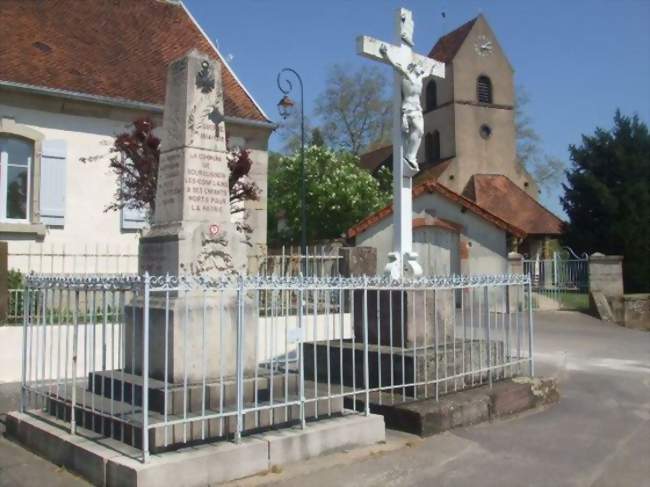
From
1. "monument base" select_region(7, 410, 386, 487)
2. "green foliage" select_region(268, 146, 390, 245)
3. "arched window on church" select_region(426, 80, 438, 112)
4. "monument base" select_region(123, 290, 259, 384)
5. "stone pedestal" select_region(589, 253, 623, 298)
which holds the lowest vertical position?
"monument base" select_region(7, 410, 386, 487)

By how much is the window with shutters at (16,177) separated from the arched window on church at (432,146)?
1006 inches

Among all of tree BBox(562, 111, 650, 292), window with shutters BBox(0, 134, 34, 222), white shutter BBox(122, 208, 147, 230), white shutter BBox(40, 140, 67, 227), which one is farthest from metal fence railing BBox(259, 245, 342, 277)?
tree BBox(562, 111, 650, 292)

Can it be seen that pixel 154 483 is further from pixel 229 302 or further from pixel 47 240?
pixel 47 240

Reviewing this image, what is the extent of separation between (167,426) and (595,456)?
355cm

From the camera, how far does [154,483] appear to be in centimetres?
421

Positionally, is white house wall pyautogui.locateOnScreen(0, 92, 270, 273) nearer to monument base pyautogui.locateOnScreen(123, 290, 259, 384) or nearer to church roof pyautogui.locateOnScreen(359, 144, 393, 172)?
monument base pyautogui.locateOnScreen(123, 290, 259, 384)

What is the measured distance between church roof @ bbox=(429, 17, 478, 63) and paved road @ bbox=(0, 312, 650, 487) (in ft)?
96.3

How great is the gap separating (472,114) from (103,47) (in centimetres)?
2293

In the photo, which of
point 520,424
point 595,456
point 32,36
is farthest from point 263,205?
point 595,456

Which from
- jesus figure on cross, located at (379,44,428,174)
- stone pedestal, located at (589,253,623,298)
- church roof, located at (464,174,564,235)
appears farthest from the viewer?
church roof, located at (464,174,564,235)

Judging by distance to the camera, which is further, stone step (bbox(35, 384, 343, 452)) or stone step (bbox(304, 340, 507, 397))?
stone step (bbox(304, 340, 507, 397))

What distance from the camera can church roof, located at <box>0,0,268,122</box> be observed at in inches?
571

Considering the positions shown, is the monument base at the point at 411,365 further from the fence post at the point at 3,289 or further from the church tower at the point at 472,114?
the church tower at the point at 472,114

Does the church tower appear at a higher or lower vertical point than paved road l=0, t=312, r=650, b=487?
higher
